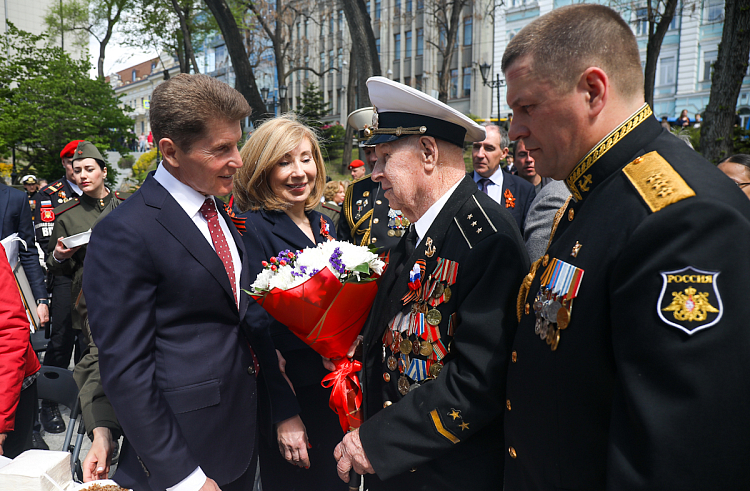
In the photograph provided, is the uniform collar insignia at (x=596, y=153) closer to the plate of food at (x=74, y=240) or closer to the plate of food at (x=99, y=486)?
the plate of food at (x=99, y=486)

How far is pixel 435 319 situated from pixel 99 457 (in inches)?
57.5

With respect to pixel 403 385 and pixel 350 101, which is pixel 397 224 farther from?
pixel 350 101

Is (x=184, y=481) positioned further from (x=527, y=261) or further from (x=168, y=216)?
(x=527, y=261)

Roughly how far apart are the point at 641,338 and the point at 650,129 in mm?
568

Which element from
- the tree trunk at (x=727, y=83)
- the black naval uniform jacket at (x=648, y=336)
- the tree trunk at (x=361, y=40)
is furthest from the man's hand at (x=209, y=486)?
the tree trunk at (x=361, y=40)

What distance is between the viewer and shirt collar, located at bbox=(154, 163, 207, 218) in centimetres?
196

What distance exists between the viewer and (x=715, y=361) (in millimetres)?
939

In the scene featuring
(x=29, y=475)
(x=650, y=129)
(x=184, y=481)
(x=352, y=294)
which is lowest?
(x=184, y=481)

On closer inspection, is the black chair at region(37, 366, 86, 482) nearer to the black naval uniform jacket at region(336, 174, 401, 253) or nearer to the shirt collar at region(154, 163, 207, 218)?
the shirt collar at region(154, 163, 207, 218)

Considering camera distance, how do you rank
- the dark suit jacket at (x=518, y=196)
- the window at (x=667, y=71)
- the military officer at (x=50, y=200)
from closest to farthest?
the dark suit jacket at (x=518, y=196), the military officer at (x=50, y=200), the window at (x=667, y=71)

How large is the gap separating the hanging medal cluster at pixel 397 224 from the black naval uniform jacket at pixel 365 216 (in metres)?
0.02

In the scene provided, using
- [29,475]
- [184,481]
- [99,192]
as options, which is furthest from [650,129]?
[99,192]

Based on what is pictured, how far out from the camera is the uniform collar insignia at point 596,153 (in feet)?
4.17

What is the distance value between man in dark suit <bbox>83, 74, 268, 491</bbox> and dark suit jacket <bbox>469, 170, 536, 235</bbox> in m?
3.63
